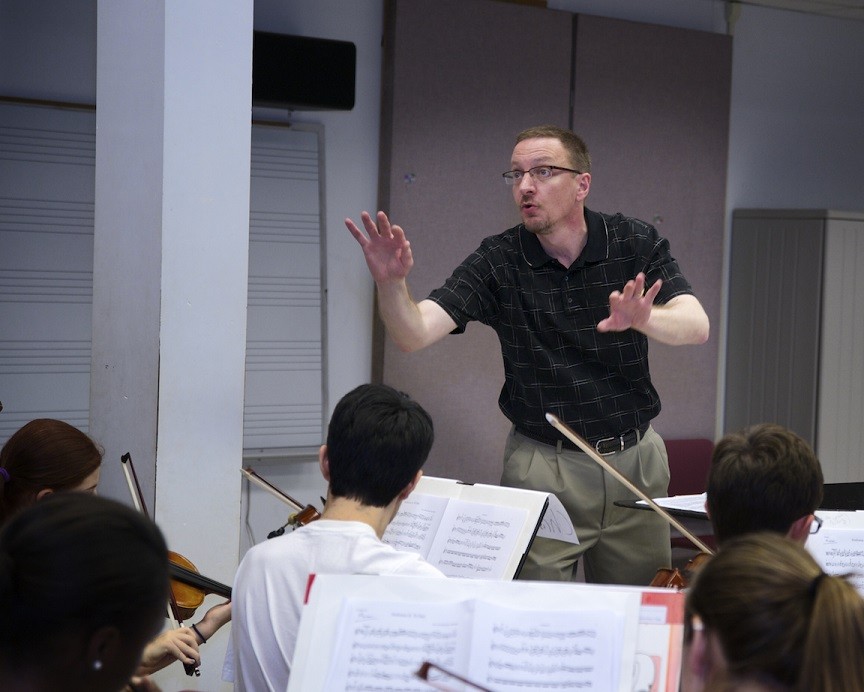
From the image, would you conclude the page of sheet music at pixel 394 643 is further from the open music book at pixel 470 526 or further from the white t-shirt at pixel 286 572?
the open music book at pixel 470 526

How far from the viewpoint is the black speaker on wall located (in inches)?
152

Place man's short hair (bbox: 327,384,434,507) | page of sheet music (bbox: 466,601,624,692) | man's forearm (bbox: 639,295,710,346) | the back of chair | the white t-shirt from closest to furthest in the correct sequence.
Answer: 1. page of sheet music (bbox: 466,601,624,692)
2. the white t-shirt
3. man's short hair (bbox: 327,384,434,507)
4. man's forearm (bbox: 639,295,710,346)
5. the back of chair

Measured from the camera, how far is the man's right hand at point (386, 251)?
242 centimetres

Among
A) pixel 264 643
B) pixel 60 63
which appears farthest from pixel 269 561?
pixel 60 63

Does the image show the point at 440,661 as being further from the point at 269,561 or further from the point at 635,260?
the point at 635,260

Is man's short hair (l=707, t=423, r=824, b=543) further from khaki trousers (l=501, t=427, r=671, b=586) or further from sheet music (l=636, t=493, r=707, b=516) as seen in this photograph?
khaki trousers (l=501, t=427, r=671, b=586)

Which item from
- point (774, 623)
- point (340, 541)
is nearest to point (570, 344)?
point (340, 541)

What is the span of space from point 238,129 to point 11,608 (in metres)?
1.59

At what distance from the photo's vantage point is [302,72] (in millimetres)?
3916

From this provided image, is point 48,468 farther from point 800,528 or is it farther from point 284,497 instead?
point 800,528

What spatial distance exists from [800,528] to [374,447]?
655 mm

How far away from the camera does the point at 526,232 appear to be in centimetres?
282

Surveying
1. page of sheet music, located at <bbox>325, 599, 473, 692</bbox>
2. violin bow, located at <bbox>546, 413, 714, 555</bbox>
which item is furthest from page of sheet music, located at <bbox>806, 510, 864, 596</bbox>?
page of sheet music, located at <bbox>325, 599, 473, 692</bbox>

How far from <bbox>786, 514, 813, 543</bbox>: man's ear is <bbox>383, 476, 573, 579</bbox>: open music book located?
0.46m
